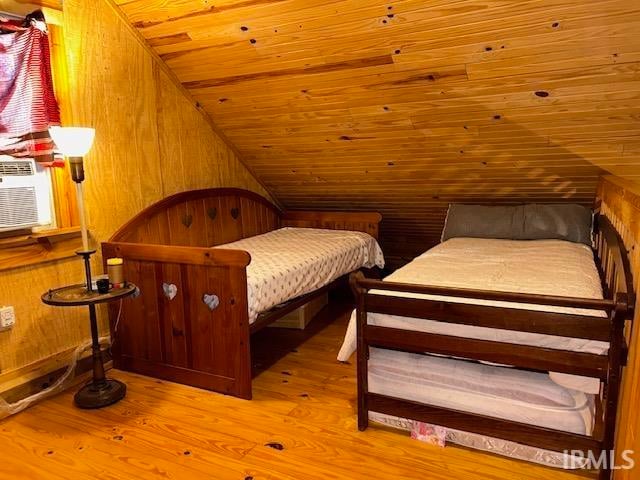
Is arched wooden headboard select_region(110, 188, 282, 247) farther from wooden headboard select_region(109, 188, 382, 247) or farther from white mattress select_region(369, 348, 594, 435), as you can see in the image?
white mattress select_region(369, 348, 594, 435)

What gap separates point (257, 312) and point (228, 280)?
0.23 metres

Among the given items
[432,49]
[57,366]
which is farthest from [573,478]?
[57,366]

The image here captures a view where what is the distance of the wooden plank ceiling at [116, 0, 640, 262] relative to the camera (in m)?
2.20

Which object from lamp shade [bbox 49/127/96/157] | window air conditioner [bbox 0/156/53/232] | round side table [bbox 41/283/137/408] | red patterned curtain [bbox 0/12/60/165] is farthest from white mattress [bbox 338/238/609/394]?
red patterned curtain [bbox 0/12/60/165]

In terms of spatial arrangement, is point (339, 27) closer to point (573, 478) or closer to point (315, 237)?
point (315, 237)

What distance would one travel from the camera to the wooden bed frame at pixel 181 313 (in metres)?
2.29

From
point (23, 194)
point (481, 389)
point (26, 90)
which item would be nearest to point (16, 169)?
point (23, 194)

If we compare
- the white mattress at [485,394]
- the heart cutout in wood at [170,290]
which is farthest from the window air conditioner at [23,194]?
the white mattress at [485,394]

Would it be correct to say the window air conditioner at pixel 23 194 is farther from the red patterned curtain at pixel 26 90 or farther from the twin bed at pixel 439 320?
the twin bed at pixel 439 320

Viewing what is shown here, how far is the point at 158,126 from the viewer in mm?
3082

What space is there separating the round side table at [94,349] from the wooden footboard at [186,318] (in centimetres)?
21

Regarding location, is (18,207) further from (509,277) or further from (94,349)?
(509,277)

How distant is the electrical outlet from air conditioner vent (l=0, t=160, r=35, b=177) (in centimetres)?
63

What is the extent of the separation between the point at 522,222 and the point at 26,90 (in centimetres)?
302
